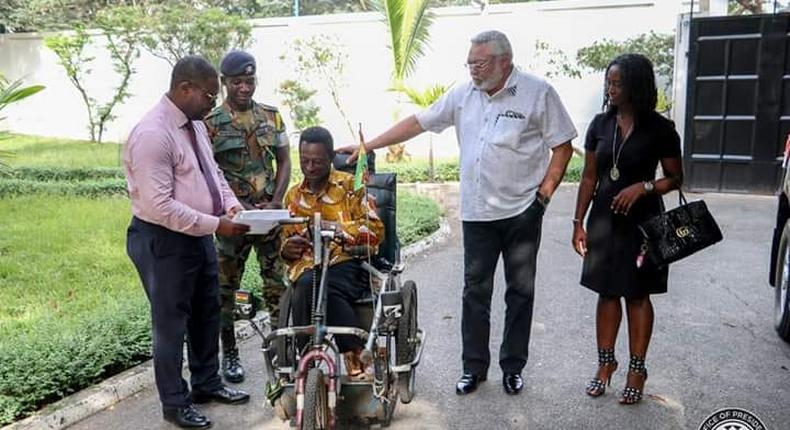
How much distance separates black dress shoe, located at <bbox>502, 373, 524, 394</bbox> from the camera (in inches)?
164

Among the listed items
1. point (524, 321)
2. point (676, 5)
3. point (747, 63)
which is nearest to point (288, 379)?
point (524, 321)

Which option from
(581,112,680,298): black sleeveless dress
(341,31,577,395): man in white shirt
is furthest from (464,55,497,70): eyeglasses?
(581,112,680,298): black sleeveless dress

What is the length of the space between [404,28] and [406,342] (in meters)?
8.54

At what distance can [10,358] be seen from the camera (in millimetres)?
4129

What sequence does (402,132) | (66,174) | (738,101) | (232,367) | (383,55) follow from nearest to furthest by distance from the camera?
(402,132), (232,367), (738,101), (66,174), (383,55)

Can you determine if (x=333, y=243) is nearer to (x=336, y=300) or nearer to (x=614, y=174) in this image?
(x=336, y=300)

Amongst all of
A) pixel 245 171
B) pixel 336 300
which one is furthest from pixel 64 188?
pixel 336 300

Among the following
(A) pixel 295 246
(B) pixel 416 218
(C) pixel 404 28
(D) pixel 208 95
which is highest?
(C) pixel 404 28

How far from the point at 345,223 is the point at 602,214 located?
4.29ft

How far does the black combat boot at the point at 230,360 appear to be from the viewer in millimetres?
4406

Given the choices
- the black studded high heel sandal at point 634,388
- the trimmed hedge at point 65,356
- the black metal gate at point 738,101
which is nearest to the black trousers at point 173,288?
the trimmed hedge at point 65,356

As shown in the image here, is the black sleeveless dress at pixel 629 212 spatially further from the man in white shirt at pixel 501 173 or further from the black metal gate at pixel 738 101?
the black metal gate at pixel 738 101

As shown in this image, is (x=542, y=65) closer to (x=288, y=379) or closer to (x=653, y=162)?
(x=653, y=162)

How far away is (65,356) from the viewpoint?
418 centimetres
